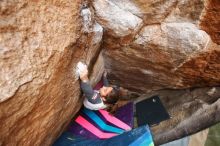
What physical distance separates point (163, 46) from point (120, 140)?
3.21ft

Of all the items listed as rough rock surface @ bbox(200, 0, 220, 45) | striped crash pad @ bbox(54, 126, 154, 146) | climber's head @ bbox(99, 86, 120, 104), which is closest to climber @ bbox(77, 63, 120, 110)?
climber's head @ bbox(99, 86, 120, 104)

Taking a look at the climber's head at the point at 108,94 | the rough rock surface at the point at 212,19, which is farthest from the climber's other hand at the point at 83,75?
the rough rock surface at the point at 212,19

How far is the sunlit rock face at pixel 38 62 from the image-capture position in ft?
5.95

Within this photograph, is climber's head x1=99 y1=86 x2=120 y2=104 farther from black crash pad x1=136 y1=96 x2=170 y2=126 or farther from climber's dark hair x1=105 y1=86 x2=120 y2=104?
black crash pad x1=136 y1=96 x2=170 y2=126

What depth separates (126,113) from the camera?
3287mm

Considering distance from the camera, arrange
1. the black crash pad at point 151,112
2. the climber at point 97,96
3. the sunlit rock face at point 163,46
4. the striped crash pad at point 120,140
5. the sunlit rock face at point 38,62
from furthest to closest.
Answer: the black crash pad at point 151,112 → the striped crash pad at point 120,140 → the climber at point 97,96 → the sunlit rock face at point 163,46 → the sunlit rock face at point 38,62

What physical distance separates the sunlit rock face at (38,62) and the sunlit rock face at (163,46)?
327mm

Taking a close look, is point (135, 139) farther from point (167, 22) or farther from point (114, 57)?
Answer: point (167, 22)

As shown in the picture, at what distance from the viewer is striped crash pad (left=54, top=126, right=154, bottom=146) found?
2.86 metres

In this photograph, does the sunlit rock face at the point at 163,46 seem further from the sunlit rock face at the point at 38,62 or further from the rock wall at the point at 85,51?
the sunlit rock face at the point at 38,62

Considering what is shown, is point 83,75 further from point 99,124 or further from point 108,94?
point 99,124

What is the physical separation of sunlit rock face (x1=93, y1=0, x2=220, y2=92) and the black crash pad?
193 mm

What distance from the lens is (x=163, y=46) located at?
271 cm

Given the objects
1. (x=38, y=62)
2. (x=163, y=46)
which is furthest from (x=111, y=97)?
(x=38, y=62)
